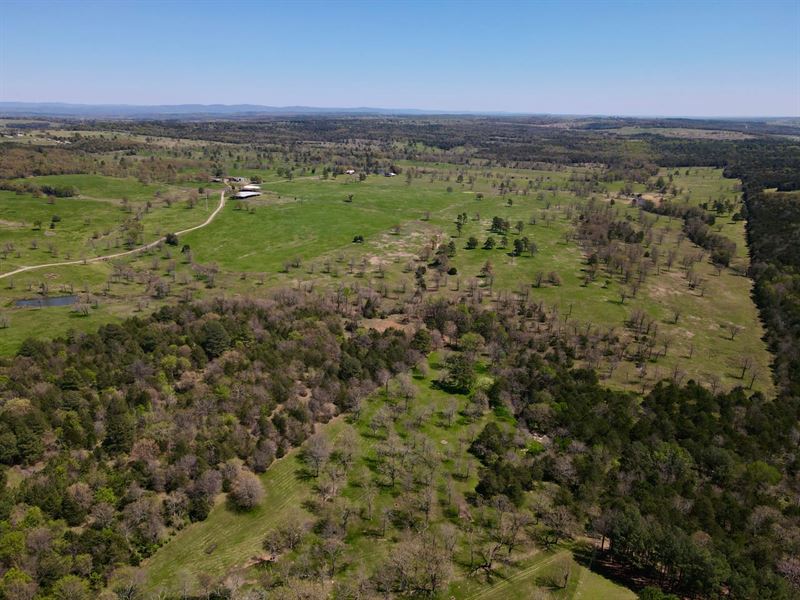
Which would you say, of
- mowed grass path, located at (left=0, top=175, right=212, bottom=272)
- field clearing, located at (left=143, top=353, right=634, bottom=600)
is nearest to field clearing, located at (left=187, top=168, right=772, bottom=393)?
mowed grass path, located at (left=0, top=175, right=212, bottom=272)

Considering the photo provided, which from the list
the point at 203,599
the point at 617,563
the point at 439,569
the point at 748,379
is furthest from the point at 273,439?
the point at 748,379

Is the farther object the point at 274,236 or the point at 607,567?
the point at 274,236

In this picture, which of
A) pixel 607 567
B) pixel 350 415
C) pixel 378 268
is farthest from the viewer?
pixel 378 268

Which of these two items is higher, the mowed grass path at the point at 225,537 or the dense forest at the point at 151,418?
the dense forest at the point at 151,418

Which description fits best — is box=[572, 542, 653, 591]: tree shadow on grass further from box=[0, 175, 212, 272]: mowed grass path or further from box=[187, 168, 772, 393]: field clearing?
box=[0, 175, 212, 272]: mowed grass path

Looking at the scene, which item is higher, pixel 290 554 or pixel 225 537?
pixel 290 554

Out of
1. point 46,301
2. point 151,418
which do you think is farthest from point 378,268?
point 151,418

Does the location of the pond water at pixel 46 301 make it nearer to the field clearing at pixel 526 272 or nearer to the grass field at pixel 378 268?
the grass field at pixel 378 268

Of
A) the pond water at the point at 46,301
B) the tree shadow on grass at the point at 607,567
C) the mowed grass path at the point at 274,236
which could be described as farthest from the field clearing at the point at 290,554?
the mowed grass path at the point at 274,236

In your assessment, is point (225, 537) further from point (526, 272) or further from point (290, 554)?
point (526, 272)
